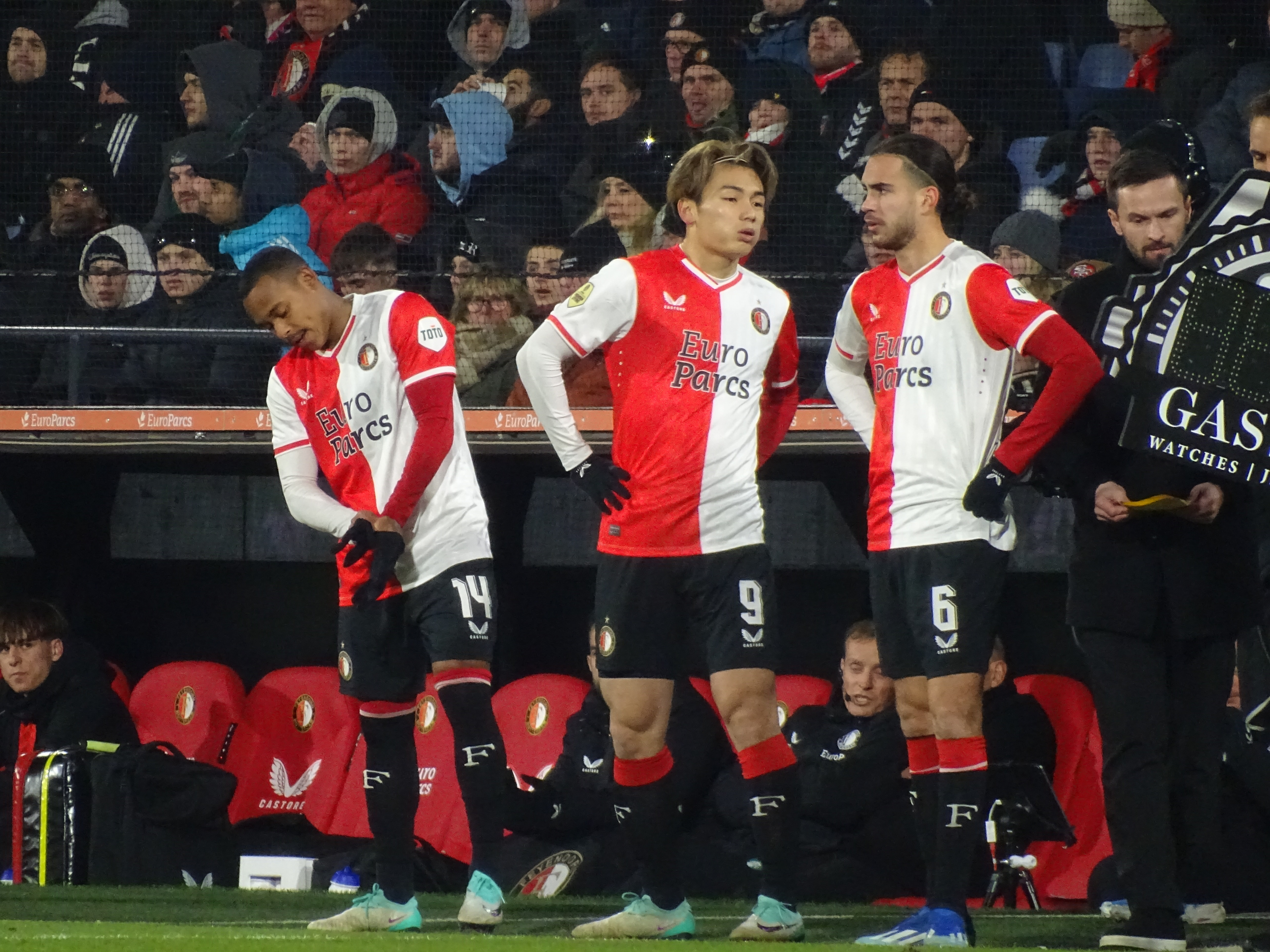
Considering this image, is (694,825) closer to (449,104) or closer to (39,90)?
(449,104)

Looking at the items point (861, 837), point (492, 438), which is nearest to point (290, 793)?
point (492, 438)

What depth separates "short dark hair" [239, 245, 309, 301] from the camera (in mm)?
4602

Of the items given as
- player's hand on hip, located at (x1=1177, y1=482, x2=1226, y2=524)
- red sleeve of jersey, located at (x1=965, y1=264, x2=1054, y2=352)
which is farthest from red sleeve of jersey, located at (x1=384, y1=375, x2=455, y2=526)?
player's hand on hip, located at (x1=1177, y1=482, x2=1226, y2=524)

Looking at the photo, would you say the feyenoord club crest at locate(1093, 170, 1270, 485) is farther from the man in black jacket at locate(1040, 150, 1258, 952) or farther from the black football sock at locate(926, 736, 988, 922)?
the black football sock at locate(926, 736, 988, 922)

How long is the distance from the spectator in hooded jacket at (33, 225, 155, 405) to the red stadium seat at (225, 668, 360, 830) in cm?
140

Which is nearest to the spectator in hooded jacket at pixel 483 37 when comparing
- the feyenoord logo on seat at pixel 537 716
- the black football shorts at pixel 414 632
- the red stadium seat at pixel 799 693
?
the feyenoord logo on seat at pixel 537 716

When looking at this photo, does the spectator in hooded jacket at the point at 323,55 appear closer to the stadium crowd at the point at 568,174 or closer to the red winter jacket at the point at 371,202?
the stadium crowd at the point at 568,174

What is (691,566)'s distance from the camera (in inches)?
170

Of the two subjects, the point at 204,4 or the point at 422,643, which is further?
the point at 204,4

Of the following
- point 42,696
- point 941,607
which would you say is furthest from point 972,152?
point 42,696

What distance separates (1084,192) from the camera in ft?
23.3

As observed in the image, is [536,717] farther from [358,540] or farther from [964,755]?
[964,755]

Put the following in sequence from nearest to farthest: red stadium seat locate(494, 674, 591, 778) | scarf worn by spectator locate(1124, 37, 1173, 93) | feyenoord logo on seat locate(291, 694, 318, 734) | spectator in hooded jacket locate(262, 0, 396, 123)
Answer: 1. red stadium seat locate(494, 674, 591, 778)
2. feyenoord logo on seat locate(291, 694, 318, 734)
3. scarf worn by spectator locate(1124, 37, 1173, 93)
4. spectator in hooded jacket locate(262, 0, 396, 123)

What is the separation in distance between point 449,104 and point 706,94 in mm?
1315
